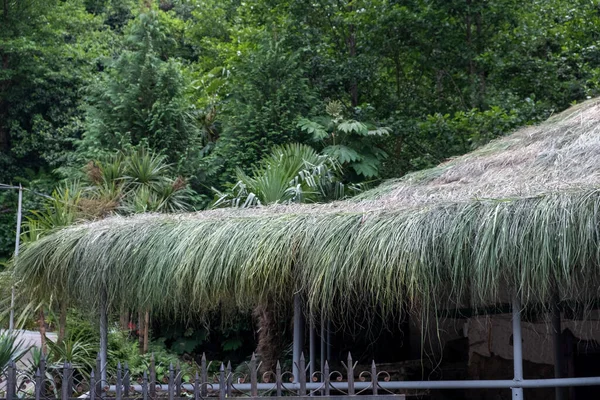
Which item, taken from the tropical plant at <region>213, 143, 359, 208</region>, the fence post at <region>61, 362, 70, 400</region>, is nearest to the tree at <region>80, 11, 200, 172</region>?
the tropical plant at <region>213, 143, 359, 208</region>

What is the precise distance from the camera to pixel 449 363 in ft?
34.5

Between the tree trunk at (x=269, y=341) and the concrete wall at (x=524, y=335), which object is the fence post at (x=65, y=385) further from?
the concrete wall at (x=524, y=335)

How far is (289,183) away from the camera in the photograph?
10547 millimetres

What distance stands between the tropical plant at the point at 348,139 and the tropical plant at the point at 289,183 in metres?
1.87

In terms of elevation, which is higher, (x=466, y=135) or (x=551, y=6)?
(x=551, y=6)

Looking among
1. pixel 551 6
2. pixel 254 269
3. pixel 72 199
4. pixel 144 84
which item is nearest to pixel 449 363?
pixel 254 269

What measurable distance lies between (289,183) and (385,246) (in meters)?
4.18

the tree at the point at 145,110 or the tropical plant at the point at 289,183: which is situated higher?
the tree at the point at 145,110

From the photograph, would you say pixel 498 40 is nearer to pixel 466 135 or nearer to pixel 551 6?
pixel 551 6

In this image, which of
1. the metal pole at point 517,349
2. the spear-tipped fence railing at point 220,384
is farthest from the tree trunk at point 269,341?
the metal pole at point 517,349

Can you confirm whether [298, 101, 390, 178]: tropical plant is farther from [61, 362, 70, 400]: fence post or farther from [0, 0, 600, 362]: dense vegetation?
[61, 362, 70, 400]: fence post

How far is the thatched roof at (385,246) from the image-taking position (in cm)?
608

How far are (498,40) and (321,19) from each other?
384 cm

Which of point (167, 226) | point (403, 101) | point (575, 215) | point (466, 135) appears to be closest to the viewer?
point (575, 215)
